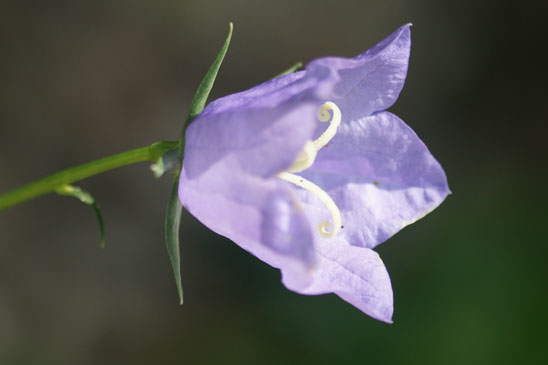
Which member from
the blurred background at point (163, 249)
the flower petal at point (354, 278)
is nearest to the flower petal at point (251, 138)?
the flower petal at point (354, 278)

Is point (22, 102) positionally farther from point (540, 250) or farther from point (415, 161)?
point (540, 250)

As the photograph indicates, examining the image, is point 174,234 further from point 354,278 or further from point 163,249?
point 163,249

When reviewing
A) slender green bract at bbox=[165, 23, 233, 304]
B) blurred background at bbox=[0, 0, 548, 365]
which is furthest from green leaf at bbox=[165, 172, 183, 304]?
blurred background at bbox=[0, 0, 548, 365]

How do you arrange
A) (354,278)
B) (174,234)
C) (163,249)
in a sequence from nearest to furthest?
(174,234), (354,278), (163,249)

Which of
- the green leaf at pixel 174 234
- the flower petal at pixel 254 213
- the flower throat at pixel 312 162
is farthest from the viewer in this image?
the flower throat at pixel 312 162

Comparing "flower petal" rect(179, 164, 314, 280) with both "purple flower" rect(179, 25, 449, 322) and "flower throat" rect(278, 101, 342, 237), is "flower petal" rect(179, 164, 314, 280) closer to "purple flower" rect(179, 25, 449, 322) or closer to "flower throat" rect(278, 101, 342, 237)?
"purple flower" rect(179, 25, 449, 322)

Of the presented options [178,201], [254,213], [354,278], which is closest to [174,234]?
[178,201]

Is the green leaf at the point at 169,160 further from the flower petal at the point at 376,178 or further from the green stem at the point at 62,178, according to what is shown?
the flower petal at the point at 376,178
